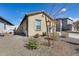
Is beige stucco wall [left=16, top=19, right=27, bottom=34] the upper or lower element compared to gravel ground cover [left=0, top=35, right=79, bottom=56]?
upper

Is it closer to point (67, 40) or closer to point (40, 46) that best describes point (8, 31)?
point (40, 46)

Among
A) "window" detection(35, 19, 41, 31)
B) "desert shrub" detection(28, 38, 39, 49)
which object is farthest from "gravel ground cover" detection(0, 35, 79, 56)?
"window" detection(35, 19, 41, 31)

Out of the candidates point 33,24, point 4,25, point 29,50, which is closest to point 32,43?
point 29,50

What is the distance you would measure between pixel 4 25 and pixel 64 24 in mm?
1147

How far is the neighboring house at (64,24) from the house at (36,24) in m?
0.13

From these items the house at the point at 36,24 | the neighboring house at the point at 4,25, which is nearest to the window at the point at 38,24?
the house at the point at 36,24

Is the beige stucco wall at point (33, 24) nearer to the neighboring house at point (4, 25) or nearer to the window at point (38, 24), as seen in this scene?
the window at point (38, 24)

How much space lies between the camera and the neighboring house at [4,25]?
406 cm

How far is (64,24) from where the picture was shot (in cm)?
414

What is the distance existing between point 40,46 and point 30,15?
62cm

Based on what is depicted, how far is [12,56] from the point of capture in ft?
13.3

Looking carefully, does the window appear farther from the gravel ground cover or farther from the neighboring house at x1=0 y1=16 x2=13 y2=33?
the neighboring house at x1=0 y1=16 x2=13 y2=33

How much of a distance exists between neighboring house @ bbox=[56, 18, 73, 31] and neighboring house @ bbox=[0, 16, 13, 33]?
91 centimetres

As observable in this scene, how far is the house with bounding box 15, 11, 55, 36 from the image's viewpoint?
13.4ft
